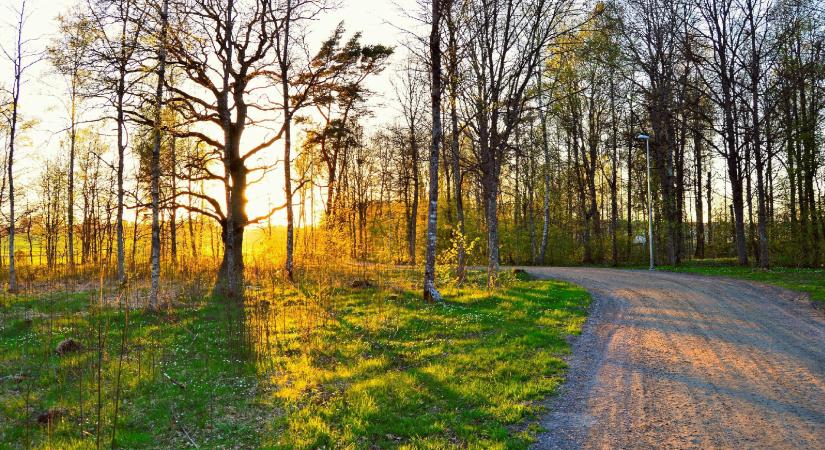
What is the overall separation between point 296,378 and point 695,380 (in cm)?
614

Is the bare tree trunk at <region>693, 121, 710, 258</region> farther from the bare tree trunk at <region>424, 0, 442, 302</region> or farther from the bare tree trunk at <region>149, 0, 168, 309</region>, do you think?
the bare tree trunk at <region>149, 0, 168, 309</region>

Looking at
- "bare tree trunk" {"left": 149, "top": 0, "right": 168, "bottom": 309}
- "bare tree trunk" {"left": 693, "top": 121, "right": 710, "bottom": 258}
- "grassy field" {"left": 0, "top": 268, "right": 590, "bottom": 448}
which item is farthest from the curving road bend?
"bare tree trunk" {"left": 693, "top": 121, "right": 710, "bottom": 258}

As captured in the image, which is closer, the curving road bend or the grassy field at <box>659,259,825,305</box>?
the curving road bend

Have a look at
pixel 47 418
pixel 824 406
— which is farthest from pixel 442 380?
pixel 47 418

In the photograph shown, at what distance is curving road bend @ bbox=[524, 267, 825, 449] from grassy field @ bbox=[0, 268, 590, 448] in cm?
58

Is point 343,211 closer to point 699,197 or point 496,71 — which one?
point 496,71

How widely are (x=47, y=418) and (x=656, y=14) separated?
31.4m

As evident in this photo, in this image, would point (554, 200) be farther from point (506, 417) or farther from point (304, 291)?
point (506, 417)

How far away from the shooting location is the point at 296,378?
7500 millimetres

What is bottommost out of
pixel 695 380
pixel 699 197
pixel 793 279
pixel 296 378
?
pixel 296 378

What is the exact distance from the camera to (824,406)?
5.32 metres

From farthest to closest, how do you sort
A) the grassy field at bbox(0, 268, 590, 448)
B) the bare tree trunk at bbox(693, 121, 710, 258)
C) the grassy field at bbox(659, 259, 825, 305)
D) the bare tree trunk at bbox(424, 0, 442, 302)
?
1. the bare tree trunk at bbox(693, 121, 710, 258)
2. the bare tree trunk at bbox(424, 0, 442, 302)
3. the grassy field at bbox(659, 259, 825, 305)
4. the grassy field at bbox(0, 268, 590, 448)

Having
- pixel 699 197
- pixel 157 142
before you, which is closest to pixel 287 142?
pixel 157 142

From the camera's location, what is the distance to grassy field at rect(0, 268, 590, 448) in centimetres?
546
